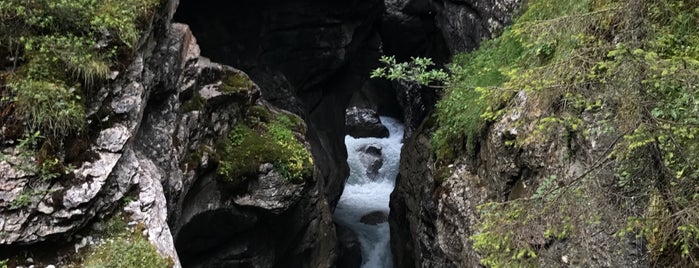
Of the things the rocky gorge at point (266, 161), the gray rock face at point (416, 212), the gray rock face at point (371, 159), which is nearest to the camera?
the rocky gorge at point (266, 161)

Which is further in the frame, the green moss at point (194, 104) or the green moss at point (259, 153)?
A: the green moss at point (259, 153)

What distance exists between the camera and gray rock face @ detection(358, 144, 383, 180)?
25828 mm

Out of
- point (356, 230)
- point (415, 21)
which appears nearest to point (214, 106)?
point (356, 230)

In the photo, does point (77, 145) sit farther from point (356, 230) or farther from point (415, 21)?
point (415, 21)

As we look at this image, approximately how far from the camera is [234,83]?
1145cm

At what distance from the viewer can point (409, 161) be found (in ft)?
47.0

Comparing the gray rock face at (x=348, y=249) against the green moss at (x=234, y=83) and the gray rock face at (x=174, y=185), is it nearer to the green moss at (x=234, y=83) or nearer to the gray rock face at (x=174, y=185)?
the gray rock face at (x=174, y=185)

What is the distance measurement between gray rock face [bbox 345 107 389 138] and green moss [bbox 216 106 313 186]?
63.5 feet

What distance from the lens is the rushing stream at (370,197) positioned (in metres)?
19.1

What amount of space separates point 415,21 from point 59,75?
18481 millimetres

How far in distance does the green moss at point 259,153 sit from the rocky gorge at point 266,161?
1.4 inches

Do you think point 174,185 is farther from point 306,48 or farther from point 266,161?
point 306,48

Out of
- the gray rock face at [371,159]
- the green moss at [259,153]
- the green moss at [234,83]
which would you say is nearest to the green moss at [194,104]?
the green moss at [234,83]

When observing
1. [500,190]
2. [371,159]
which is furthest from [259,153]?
[371,159]
